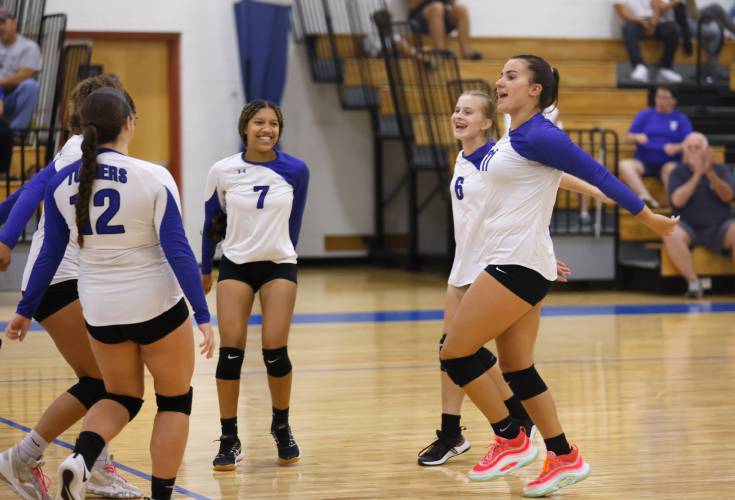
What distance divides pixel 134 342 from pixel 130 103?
747 mm

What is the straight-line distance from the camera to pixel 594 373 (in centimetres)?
651

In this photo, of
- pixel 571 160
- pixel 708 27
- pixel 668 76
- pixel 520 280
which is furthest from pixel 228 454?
pixel 708 27

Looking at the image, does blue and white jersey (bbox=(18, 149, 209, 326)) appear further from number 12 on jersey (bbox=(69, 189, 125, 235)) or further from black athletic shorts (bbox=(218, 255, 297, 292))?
black athletic shorts (bbox=(218, 255, 297, 292))

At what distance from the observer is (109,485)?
4086mm

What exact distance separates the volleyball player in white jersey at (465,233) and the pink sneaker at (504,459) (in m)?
0.30

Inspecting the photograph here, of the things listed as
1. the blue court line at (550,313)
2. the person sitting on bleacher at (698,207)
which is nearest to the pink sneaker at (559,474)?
the blue court line at (550,313)

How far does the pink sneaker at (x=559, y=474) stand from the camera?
4035 millimetres

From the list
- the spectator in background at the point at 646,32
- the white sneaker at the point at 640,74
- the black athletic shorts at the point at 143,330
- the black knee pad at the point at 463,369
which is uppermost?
the spectator in background at the point at 646,32

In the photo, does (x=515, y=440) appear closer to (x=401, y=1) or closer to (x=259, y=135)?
(x=259, y=135)

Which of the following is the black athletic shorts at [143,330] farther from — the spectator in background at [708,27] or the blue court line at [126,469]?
the spectator in background at [708,27]

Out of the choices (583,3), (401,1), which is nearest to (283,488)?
(401,1)

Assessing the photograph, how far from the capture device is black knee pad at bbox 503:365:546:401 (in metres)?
4.03

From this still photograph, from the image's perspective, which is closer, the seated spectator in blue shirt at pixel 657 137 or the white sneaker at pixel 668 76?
the seated spectator in blue shirt at pixel 657 137

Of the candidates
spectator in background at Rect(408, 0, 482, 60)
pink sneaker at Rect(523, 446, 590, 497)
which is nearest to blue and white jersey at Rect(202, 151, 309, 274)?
pink sneaker at Rect(523, 446, 590, 497)
